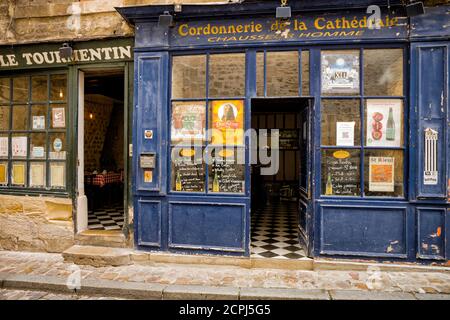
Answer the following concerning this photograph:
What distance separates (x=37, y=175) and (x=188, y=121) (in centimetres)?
317

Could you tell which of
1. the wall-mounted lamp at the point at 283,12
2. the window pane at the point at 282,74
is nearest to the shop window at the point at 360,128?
the window pane at the point at 282,74

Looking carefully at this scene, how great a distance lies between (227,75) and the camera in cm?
513

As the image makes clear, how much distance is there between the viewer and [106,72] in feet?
19.2

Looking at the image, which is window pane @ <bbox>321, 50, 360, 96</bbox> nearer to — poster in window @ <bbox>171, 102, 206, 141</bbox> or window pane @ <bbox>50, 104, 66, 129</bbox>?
poster in window @ <bbox>171, 102, 206, 141</bbox>

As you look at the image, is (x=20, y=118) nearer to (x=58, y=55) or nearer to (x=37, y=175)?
(x=37, y=175)

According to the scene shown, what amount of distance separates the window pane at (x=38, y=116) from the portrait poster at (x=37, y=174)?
722mm

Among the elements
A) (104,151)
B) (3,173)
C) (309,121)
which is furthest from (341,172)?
(104,151)

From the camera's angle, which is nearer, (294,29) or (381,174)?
(381,174)

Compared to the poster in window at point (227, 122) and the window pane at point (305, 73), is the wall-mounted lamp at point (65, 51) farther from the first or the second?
the window pane at point (305, 73)

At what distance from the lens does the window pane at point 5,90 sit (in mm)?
6111

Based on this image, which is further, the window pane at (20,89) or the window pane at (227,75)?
the window pane at (20,89)

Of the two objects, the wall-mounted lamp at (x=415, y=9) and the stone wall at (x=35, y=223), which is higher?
the wall-mounted lamp at (x=415, y=9)

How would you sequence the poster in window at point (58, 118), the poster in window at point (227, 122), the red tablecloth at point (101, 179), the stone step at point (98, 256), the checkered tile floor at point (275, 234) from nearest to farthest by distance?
the stone step at point (98, 256), the poster in window at point (227, 122), the checkered tile floor at point (275, 234), the poster in window at point (58, 118), the red tablecloth at point (101, 179)
